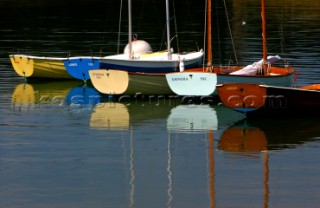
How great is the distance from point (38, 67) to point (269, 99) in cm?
1727


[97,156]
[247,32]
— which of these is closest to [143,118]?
[97,156]

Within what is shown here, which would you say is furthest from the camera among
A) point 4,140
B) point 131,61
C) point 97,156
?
point 131,61

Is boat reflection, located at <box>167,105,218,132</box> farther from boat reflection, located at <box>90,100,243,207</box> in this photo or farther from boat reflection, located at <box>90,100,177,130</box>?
boat reflection, located at <box>90,100,177,130</box>

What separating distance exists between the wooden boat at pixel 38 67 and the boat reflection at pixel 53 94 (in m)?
0.46

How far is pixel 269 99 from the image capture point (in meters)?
38.2

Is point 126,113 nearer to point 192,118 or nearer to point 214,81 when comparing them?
point 192,118

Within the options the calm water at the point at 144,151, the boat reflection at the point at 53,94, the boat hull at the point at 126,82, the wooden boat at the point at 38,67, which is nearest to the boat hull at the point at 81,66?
the boat reflection at the point at 53,94

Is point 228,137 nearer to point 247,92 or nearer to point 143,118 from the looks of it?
point 247,92

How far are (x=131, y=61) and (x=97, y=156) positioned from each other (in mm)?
15249

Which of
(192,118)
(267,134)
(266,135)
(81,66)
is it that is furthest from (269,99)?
(81,66)

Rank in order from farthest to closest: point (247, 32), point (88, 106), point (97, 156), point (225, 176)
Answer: point (247, 32), point (88, 106), point (97, 156), point (225, 176)

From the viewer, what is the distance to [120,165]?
31625 millimetres

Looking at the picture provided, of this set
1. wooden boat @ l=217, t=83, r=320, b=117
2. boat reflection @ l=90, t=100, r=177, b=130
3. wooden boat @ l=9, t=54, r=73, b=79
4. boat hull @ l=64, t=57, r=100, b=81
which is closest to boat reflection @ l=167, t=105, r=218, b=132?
boat reflection @ l=90, t=100, r=177, b=130

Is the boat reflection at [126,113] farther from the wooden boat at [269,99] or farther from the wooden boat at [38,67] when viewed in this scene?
the wooden boat at [38,67]
